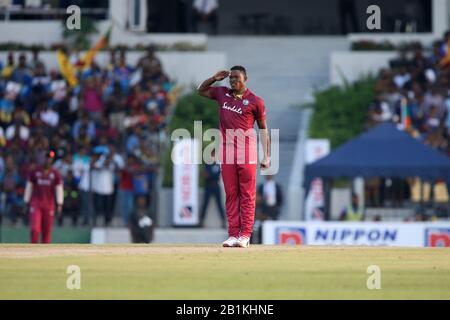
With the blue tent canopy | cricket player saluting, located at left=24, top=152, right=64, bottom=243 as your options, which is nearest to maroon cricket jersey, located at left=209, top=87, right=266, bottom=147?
cricket player saluting, located at left=24, top=152, right=64, bottom=243

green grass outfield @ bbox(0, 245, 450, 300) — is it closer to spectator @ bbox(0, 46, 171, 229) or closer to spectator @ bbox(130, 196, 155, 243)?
spectator @ bbox(130, 196, 155, 243)

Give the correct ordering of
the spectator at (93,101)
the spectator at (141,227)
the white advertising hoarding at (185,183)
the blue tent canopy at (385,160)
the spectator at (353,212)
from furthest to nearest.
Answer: the spectator at (93,101) < the white advertising hoarding at (185,183) < the spectator at (353,212) < the spectator at (141,227) < the blue tent canopy at (385,160)

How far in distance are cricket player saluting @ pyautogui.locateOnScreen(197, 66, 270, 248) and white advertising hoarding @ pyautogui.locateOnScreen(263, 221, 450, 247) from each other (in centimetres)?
1062

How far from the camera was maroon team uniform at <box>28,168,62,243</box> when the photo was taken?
26.8 metres

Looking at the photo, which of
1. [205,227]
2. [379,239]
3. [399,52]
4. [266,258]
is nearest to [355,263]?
[266,258]

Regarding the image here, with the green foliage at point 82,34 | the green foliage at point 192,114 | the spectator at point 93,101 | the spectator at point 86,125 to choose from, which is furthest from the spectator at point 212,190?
the green foliage at point 82,34

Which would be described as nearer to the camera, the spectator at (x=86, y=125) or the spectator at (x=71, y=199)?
the spectator at (x=71, y=199)

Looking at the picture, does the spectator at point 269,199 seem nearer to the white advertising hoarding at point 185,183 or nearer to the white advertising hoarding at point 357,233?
the white advertising hoarding at point 185,183

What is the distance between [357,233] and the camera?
2975 centimetres

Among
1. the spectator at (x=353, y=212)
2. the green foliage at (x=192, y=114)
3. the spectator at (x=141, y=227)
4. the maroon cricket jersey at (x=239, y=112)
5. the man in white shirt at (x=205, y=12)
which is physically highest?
the man in white shirt at (x=205, y=12)

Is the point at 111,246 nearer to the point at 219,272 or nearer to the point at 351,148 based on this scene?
the point at 219,272

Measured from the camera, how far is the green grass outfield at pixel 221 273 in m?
14.5

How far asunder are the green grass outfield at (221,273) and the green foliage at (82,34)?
22.1 metres
